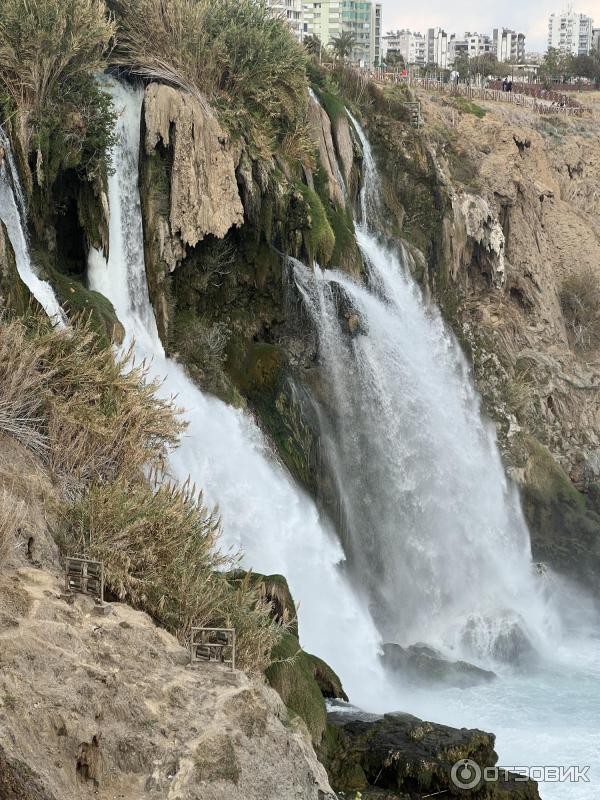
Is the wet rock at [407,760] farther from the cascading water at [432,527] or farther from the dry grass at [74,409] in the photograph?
the dry grass at [74,409]

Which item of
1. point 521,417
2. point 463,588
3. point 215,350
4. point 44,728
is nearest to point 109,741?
point 44,728

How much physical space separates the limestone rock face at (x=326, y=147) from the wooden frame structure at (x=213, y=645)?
52.3 ft

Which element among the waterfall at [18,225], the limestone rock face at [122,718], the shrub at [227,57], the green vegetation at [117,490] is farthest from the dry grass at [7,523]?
the shrub at [227,57]

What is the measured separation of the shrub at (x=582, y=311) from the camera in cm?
3644

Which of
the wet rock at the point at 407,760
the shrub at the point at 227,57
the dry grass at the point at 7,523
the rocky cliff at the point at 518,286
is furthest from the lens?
the rocky cliff at the point at 518,286

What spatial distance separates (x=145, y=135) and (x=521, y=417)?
1380cm

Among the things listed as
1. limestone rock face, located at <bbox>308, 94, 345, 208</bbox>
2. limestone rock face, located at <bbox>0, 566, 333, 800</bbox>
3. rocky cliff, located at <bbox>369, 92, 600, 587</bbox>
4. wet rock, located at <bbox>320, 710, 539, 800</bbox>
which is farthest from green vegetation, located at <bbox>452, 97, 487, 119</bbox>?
limestone rock face, located at <bbox>0, 566, 333, 800</bbox>

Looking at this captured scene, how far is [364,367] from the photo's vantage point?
22.3m

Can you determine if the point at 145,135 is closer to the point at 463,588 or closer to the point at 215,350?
the point at 215,350

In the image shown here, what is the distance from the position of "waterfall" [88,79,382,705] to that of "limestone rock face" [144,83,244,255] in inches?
21.0

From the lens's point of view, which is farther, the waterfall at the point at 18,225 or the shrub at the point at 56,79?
the shrub at the point at 56,79

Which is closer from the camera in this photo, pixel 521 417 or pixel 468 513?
pixel 468 513

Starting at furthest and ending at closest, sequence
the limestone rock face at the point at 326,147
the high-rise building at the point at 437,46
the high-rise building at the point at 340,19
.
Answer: the high-rise building at the point at 437,46 < the high-rise building at the point at 340,19 < the limestone rock face at the point at 326,147

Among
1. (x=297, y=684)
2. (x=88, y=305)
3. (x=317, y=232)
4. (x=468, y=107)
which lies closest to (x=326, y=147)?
(x=317, y=232)
